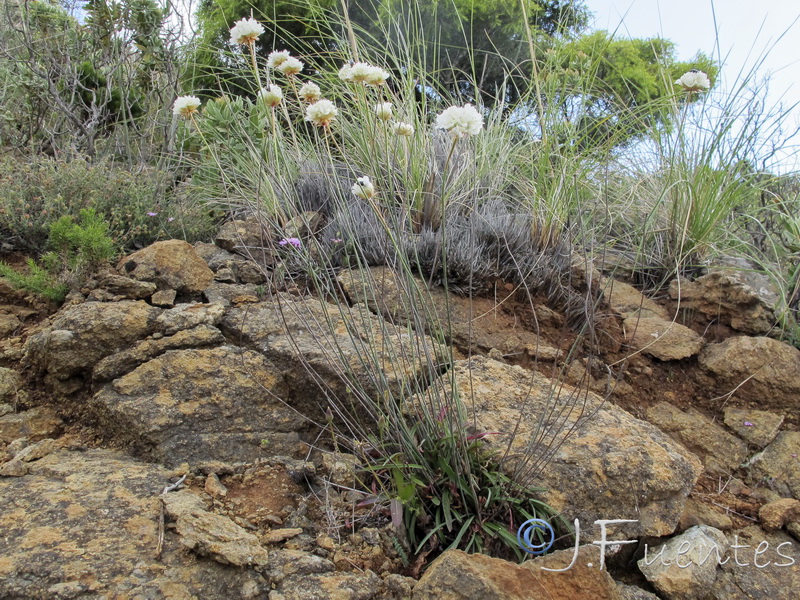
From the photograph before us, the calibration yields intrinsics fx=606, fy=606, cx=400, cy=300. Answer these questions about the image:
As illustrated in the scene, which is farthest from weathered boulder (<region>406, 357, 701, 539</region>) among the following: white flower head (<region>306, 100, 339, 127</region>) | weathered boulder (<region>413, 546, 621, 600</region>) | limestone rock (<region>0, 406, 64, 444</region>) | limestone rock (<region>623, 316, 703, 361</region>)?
limestone rock (<region>0, 406, 64, 444</region>)

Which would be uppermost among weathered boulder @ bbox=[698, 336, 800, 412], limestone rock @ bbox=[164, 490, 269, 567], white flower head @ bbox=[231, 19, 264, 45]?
white flower head @ bbox=[231, 19, 264, 45]

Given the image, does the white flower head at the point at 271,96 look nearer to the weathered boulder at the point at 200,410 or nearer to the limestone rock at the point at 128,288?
the weathered boulder at the point at 200,410

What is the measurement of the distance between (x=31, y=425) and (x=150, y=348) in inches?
18.1

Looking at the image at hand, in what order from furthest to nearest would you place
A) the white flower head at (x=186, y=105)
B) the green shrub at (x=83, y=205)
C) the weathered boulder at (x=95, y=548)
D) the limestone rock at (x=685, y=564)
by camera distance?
1. the green shrub at (x=83, y=205)
2. the white flower head at (x=186, y=105)
3. the limestone rock at (x=685, y=564)
4. the weathered boulder at (x=95, y=548)

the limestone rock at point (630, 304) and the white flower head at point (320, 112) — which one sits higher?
the white flower head at point (320, 112)

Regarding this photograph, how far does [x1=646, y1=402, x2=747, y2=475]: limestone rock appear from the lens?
2.38m

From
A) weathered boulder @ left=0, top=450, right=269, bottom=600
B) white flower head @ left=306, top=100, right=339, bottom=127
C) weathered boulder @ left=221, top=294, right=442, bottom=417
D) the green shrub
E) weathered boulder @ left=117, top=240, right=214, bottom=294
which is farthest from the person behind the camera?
the green shrub

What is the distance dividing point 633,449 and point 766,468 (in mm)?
A: 775

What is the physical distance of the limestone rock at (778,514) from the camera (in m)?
2.02

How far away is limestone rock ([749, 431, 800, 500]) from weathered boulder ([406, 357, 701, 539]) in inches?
14.5

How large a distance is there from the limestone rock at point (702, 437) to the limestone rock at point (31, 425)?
229 centimetres

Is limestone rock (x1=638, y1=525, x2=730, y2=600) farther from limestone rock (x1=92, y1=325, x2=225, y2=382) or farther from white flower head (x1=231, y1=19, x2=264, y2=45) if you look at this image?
white flower head (x1=231, y1=19, x2=264, y2=45)

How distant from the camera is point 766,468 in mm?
2334

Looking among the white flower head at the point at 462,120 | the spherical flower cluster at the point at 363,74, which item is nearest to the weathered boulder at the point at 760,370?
the white flower head at the point at 462,120
